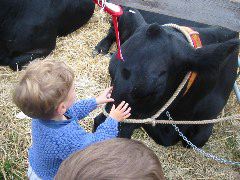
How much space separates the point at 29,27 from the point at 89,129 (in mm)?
A: 1418

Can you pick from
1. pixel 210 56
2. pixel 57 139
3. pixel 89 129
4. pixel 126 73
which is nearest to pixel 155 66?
pixel 126 73

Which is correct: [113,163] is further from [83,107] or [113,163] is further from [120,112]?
[83,107]

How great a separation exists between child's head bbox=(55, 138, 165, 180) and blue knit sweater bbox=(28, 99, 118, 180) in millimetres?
904

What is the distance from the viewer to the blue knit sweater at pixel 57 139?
2.62 meters

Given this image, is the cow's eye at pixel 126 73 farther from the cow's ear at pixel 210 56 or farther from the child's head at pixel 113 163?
the child's head at pixel 113 163

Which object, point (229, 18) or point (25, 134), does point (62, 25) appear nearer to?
point (25, 134)

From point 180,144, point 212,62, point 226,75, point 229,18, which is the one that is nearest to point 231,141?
point 180,144

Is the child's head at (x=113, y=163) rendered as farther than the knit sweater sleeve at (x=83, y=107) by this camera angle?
No

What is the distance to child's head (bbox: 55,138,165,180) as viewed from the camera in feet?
5.25

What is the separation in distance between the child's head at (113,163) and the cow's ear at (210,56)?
44.1 inches

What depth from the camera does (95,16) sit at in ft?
18.5

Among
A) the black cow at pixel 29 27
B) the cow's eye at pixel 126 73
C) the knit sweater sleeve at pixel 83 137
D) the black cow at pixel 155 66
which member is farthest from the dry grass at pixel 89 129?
the cow's eye at pixel 126 73

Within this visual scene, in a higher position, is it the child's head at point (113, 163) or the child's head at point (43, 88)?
the child's head at point (113, 163)

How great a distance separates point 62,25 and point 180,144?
2.04 metres
